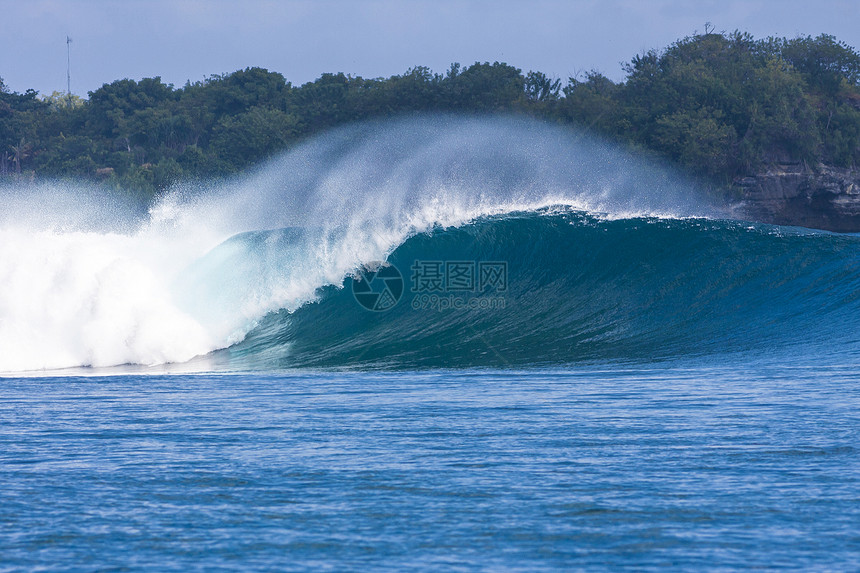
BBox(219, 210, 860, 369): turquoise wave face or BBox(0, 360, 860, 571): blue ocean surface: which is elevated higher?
BBox(219, 210, 860, 369): turquoise wave face

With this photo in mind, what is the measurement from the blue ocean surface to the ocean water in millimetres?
24

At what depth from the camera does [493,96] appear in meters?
57.8

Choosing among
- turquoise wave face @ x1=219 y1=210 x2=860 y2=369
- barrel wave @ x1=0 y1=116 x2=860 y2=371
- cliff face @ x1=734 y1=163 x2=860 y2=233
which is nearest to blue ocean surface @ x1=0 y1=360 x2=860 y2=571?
turquoise wave face @ x1=219 y1=210 x2=860 y2=369

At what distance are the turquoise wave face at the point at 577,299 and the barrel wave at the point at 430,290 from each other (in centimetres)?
4

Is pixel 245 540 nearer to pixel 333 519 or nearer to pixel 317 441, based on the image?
pixel 333 519

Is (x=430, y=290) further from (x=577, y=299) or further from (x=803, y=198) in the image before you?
→ (x=803, y=198)

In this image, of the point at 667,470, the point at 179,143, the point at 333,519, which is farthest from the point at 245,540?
the point at 179,143

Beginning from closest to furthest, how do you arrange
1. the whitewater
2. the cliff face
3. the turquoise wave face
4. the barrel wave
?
the turquoise wave face, the barrel wave, the whitewater, the cliff face

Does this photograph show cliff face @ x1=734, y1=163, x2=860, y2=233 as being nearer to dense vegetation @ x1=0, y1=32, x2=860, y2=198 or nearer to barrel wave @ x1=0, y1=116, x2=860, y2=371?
dense vegetation @ x1=0, y1=32, x2=860, y2=198

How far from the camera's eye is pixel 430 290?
17.0m

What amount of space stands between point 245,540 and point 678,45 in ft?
209

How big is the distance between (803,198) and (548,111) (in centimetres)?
1489

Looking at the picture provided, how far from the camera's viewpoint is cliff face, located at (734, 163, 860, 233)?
52.9 m

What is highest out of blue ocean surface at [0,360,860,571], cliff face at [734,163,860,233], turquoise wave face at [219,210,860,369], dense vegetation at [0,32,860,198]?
dense vegetation at [0,32,860,198]
